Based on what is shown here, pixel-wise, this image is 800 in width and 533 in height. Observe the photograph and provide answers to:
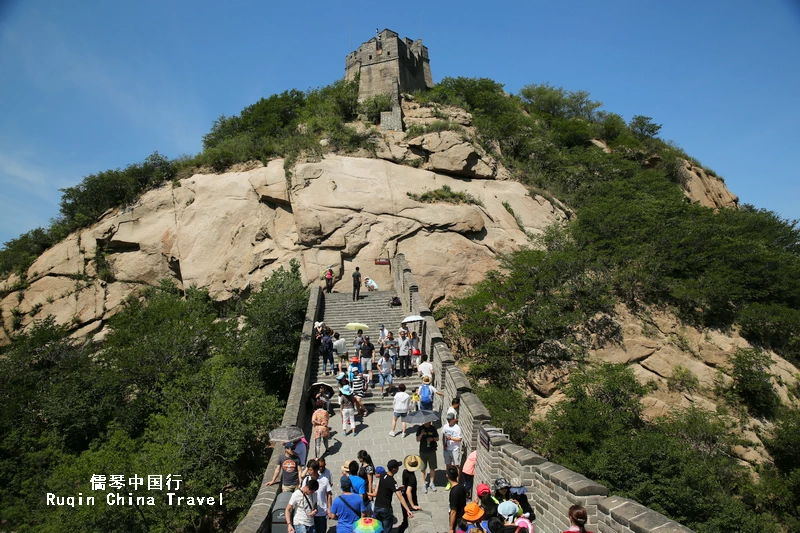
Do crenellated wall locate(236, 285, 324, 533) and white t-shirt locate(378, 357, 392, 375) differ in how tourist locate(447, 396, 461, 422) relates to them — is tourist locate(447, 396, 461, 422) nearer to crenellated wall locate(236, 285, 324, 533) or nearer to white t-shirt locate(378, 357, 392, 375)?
white t-shirt locate(378, 357, 392, 375)

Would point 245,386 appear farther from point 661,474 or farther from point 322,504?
point 661,474

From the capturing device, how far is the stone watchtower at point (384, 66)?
3481 cm

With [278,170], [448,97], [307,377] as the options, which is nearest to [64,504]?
[307,377]

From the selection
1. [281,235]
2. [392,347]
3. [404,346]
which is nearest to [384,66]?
[281,235]

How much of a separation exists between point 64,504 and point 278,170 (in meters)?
17.5

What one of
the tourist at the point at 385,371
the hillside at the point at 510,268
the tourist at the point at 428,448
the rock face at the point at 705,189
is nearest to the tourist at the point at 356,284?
the hillside at the point at 510,268

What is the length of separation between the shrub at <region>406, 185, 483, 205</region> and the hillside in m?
0.13

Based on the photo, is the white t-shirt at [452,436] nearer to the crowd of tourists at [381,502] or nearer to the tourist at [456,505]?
the crowd of tourists at [381,502]

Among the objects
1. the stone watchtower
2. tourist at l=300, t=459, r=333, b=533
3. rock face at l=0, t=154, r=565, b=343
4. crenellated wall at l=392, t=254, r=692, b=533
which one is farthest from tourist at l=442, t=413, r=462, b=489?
the stone watchtower

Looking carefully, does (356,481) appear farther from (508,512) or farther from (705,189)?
(705,189)

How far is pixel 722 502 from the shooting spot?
1359 cm

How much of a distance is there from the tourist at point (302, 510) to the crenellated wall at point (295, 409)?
56cm

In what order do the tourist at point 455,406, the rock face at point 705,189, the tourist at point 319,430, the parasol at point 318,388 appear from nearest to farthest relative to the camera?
the tourist at point 455,406
the tourist at point 319,430
the parasol at point 318,388
the rock face at point 705,189

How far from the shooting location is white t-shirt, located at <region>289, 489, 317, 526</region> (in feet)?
24.3
